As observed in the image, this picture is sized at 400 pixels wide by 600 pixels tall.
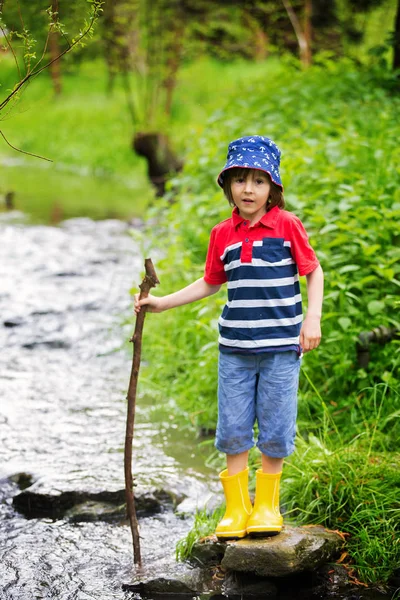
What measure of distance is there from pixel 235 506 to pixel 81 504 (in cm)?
82

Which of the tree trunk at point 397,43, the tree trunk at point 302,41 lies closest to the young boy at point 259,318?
the tree trunk at point 397,43

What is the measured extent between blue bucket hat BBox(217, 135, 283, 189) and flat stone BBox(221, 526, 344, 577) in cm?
126

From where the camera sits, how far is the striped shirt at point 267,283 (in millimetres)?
2668

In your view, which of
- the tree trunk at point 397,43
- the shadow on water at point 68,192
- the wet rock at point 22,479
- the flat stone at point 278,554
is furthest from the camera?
the shadow on water at point 68,192

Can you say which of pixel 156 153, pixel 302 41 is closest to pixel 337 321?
pixel 302 41

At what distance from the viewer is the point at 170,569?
9.12 feet

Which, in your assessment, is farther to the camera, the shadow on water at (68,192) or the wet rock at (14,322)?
the shadow on water at (68,192)

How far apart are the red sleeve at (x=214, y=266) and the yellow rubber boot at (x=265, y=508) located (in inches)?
29.5

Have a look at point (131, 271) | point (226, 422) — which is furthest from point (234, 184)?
point (131, 271)

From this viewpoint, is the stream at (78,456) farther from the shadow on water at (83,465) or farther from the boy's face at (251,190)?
the boy's face at (251,190)

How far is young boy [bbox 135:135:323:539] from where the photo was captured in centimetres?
267

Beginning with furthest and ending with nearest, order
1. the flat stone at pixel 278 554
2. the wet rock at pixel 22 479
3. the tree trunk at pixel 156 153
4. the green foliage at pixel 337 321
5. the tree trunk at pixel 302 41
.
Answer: the tree trunk at pixel 156 153 < the tree trunk at pixel 302 41 < the wet rock at pixel 22 479 < the green foliage at pixel 337 321 < the flat stone at pixel 278 554

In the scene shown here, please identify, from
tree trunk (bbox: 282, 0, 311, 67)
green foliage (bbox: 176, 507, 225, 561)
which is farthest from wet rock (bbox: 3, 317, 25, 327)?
tree trunk (bbox: 282, 0, 311, 67)

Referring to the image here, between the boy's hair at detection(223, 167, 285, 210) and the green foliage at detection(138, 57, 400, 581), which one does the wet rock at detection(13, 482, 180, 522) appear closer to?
the green foliage at detection(138, 57, 400, 581)
